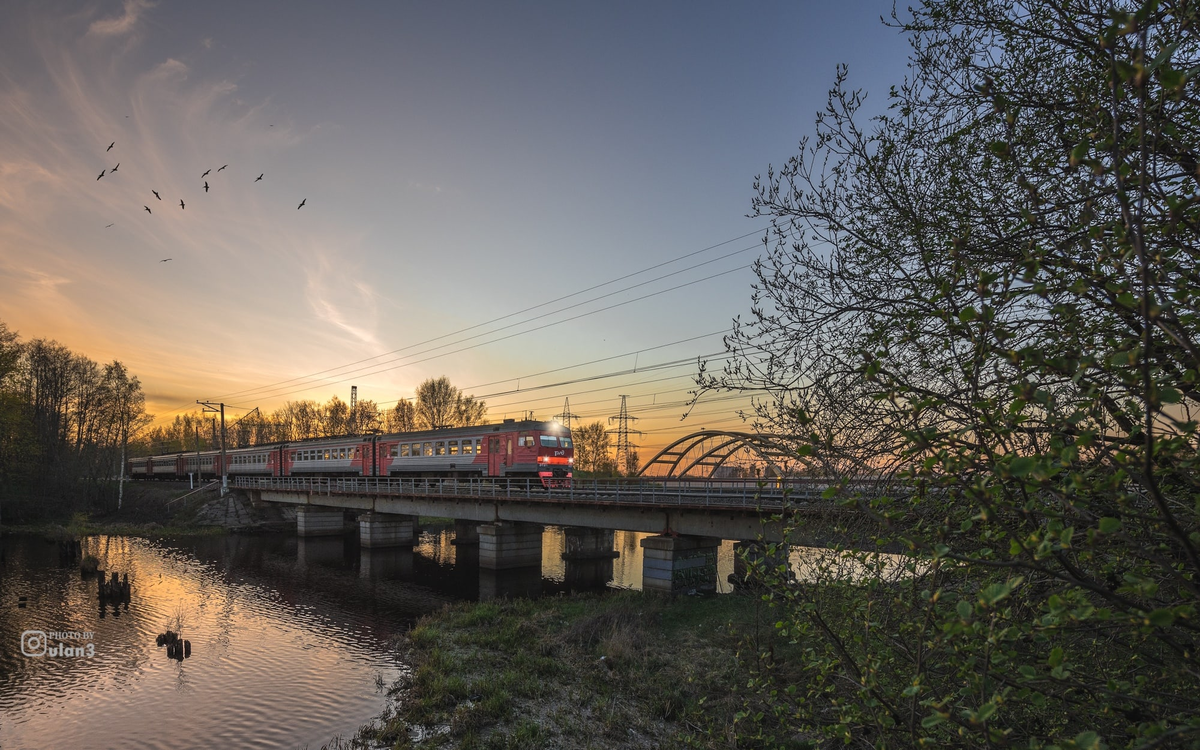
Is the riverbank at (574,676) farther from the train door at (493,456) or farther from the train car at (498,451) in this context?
the train door at (493,456)

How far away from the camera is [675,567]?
22938 mm

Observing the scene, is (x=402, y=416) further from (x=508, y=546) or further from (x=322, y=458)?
(x=508, y=546)

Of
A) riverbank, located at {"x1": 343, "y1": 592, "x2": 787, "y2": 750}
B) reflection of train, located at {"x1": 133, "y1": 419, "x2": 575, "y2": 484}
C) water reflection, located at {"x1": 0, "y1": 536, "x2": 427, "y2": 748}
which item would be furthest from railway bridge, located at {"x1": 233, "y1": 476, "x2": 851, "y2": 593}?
water reflection, located at {"x1": 0, "y1": 536, "x2": 427, "y2": 748}

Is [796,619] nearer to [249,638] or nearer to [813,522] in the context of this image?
[813,522]

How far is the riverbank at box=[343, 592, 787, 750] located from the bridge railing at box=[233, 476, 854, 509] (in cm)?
359

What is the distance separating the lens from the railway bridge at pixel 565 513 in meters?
21.8

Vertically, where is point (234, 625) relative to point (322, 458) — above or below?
below

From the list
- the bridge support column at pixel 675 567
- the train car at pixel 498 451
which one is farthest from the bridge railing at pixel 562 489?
the bridge support column at pixel 675 567

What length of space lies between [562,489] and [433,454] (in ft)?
43.7

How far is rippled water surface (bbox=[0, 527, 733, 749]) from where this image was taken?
12312 mm

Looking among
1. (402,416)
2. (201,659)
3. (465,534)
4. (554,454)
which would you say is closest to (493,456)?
(554,454)

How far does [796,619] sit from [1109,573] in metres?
1.96

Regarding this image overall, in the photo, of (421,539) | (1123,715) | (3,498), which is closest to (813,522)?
(1123,715)

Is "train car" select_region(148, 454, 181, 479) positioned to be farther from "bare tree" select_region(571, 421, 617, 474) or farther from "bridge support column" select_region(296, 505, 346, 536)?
"bare tree" select_region(571, 421, 617, 474)
